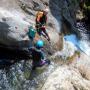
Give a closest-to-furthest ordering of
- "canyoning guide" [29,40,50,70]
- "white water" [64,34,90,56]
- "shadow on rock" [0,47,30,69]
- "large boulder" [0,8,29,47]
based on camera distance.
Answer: "large boulder" [0,8,29,47], "canyoning guide" [29,40,50,70], "shadow on rock" [0,47,30,69], "white water" [64,34,90,56]

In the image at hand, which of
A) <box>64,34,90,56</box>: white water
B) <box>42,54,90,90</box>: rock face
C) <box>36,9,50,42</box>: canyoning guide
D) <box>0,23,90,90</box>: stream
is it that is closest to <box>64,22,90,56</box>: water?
<box>64,34,90,56</box>: white water

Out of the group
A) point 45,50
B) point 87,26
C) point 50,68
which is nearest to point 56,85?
point 50,68

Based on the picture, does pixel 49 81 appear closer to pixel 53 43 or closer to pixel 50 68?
pixel 50 68

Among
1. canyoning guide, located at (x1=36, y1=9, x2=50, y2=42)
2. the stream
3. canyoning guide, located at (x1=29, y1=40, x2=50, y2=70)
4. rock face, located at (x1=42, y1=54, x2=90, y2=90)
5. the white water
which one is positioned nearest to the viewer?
rock face, located at (x1=42, y1=54, x2=90, y2=90)

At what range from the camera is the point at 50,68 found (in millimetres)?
11898

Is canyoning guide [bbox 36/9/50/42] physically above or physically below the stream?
above

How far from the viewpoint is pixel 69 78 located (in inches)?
441

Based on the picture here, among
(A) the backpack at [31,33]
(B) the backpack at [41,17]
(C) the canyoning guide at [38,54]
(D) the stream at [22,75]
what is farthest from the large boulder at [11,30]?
Result: (B) the backpack at [41,17]

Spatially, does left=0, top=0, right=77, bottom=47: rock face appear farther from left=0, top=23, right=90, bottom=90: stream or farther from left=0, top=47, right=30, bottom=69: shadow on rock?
left=0, top=23, right=90, bottom=90: stream

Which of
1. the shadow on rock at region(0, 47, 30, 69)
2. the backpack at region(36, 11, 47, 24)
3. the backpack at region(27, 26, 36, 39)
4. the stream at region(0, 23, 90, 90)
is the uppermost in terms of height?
the backpack at region(36, 11, 47, 24)

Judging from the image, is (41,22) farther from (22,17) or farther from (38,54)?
(38,54)

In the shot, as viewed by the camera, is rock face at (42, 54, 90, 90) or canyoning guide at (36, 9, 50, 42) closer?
rock face at (42, 54, 90, 90)

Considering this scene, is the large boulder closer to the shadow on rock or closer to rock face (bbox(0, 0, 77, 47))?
rock face (bbox(0, 0, 77, 47))

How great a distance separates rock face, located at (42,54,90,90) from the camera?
10953mm
